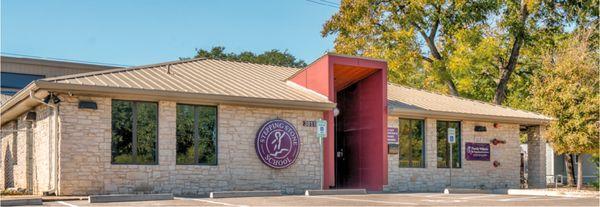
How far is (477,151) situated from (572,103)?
391 cm

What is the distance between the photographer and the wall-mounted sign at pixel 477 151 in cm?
2241

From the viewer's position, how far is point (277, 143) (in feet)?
Result: 59.8

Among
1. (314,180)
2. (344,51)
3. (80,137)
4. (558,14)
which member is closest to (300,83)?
(314,180)

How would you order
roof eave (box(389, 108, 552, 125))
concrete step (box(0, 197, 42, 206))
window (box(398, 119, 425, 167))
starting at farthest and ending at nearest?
window (box(398, 119, 425, 167))
roof eave (box(389, 108, 552, 125))
concrete step (box(0, 197, 42, 206))

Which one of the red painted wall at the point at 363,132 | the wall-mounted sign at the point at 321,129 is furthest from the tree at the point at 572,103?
the wall-mounted sign at the point at 321,129

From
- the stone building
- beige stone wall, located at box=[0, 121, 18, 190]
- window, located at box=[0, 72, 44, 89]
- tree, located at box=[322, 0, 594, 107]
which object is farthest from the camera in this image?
window, located at box=[0, 72, 44, 89]

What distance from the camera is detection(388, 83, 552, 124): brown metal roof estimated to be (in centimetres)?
2122

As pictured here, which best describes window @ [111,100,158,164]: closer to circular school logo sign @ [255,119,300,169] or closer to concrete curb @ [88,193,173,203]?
concrete curb @ [88,193,173,203]

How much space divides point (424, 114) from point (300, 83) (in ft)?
13.3

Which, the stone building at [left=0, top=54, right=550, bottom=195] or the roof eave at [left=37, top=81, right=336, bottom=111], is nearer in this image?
the roof eave at [left=37, top=81, right=336, bottom=111]

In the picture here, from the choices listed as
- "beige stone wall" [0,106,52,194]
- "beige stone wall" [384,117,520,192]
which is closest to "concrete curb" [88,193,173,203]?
"beige stone wall" [0,106,52,194]

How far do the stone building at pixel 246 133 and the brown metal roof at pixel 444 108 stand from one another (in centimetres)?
7

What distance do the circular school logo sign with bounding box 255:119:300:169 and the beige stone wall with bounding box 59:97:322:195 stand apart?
0.18 m

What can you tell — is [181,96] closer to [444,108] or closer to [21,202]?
[21,202]
